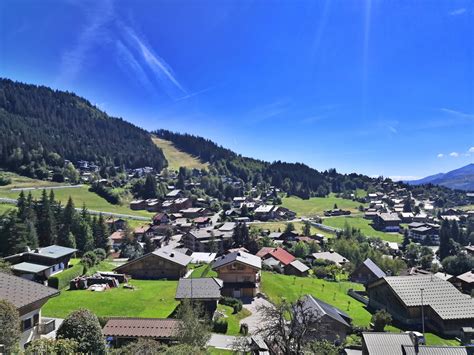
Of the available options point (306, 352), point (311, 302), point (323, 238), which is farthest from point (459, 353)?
point (323, 238)

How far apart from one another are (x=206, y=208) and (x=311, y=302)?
Result: 11705cm

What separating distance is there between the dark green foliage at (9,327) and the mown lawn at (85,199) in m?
110

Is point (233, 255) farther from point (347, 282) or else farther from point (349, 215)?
point (349, 215)

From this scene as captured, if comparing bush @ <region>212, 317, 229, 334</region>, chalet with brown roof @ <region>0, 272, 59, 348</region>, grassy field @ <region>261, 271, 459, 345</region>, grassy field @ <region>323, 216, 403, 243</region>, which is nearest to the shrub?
bush @ <region>212, 317, 229, 334</region>

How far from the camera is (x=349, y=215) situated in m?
167

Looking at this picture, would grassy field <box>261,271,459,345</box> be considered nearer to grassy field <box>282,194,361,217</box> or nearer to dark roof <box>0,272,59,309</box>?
dark roof <box>0,272,59,309</box>

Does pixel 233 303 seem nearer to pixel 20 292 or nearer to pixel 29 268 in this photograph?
pixel 29 268

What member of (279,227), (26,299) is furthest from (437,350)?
(279,227)

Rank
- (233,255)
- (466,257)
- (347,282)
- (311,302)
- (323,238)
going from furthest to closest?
(323,238)
(466,257)
(347,282)
(233,255)
(311,302)

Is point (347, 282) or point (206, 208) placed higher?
point (206, 208)

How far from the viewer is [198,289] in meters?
43.0

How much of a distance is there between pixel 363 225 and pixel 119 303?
123 meters

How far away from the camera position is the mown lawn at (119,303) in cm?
3900

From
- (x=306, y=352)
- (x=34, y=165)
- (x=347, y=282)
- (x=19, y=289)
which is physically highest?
(x=34, y=165)
